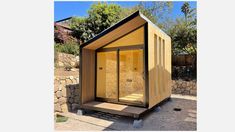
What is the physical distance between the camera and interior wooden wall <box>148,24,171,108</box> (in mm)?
5156

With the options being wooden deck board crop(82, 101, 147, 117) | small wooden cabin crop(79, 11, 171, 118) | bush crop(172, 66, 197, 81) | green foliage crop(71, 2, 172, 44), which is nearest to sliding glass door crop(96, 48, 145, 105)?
small wooden cabin crop(79, 11, 171, 118)

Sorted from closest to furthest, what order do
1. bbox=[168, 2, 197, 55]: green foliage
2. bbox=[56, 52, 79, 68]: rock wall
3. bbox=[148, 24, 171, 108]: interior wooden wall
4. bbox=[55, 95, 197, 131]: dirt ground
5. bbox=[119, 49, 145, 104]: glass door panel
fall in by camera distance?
bbox=[55, 95, 197, 131]: dirt ground, bbox=[148, 24, 171, 108]: interior wooden wall, bbox=[119, 49, 145, 104]: glass door panel, bbox=[56, 52, 79, 68]: rock wall, bbox=[168, 2, 197, 55]: green foliage

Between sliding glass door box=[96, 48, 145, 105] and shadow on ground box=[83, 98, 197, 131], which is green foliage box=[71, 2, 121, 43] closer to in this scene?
sliding glass door box=[96, 48, 145, 105]

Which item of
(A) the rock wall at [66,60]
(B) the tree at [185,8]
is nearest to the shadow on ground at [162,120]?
(A) the rock wall at [66,60]

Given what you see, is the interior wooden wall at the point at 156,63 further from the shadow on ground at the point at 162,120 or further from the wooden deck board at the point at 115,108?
the wooden deck board at the point at 115,108

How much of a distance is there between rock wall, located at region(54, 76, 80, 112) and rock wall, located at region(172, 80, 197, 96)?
6.27 meters

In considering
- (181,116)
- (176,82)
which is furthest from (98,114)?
(176,82)

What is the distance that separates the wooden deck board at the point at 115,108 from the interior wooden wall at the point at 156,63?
56 cm

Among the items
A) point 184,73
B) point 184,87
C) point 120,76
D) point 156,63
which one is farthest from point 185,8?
point 120,76
